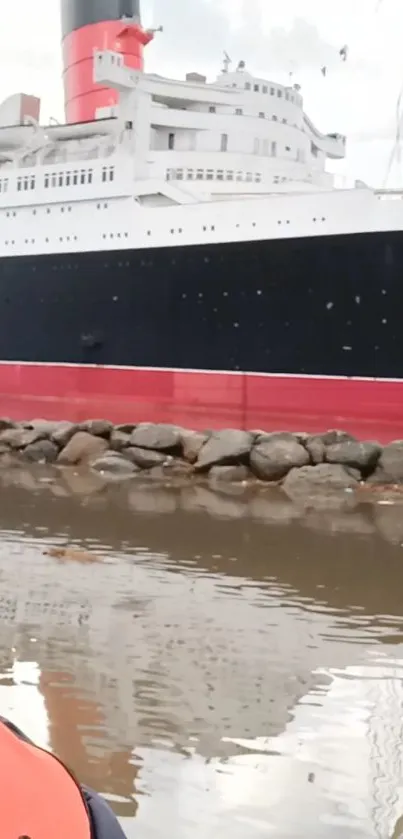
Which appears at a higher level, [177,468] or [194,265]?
[194,265]

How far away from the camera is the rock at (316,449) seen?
9.53 metres

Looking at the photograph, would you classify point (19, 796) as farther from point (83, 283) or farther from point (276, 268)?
point (83, 283)

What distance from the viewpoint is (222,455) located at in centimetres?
972

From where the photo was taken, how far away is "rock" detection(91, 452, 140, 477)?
32.8 ft

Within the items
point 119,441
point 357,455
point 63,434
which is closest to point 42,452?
point 63,434

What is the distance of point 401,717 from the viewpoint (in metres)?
3.15

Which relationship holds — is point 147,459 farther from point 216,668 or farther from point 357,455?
point 216,668

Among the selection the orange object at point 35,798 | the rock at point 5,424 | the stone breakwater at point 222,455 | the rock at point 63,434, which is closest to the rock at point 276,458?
the stone breakwater at point 222,455

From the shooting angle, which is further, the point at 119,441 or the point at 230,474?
the point at 119,441

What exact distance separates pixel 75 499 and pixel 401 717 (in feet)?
17.9

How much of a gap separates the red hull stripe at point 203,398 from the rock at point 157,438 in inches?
60.8

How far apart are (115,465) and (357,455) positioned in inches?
114

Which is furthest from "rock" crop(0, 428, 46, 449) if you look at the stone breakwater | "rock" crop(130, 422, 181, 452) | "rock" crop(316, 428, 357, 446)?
"rock" crop(316, 428, 357, 446)

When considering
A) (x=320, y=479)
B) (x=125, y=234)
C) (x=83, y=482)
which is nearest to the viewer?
(x=320, y=479)
